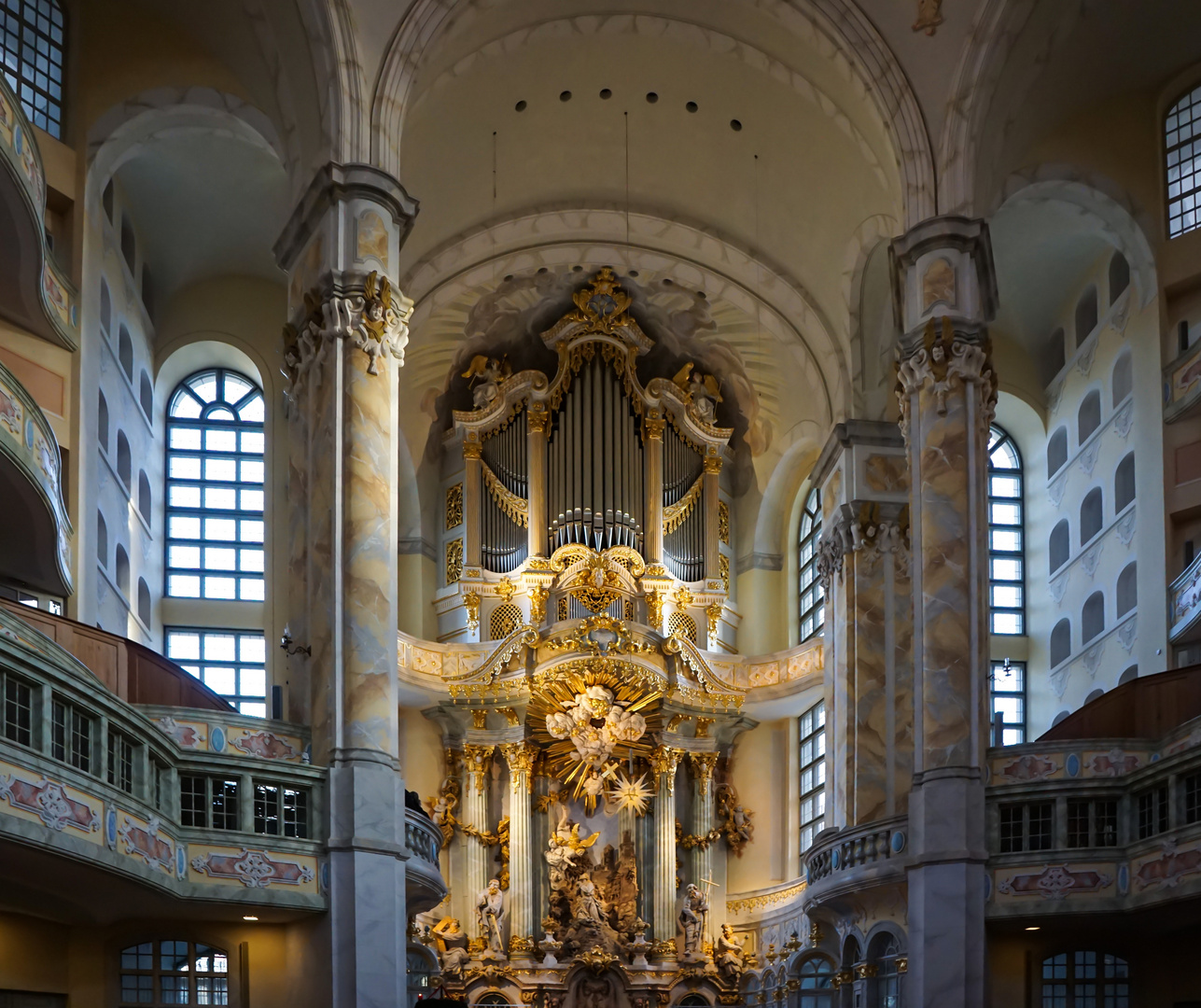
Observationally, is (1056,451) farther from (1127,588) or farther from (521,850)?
(521,850)

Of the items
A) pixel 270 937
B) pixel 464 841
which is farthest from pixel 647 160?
pixel 270 937

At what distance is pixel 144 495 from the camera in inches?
1270

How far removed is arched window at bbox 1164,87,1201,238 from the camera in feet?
97.9

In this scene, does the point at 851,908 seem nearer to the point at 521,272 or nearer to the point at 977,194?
the point at 977,194

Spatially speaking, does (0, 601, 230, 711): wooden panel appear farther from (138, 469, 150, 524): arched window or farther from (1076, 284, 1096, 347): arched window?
(1076, 284, 1096, 347): arched window

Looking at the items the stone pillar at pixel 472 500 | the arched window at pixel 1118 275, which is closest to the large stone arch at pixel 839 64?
the arched window at pixel 1118 275

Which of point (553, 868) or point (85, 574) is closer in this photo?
point (85, 574)

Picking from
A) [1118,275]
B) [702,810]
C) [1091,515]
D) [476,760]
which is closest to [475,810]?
[476,760]

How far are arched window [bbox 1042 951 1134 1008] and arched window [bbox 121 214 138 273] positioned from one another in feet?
59.5

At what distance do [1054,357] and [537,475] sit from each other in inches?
398

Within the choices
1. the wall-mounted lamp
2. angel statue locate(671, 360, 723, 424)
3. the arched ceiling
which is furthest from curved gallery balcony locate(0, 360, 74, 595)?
angel statue locate(671, 360, 723, 424)

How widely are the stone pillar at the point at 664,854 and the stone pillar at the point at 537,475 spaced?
15.2 ft

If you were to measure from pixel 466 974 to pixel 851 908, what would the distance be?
8.07 m

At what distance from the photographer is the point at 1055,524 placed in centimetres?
3453
